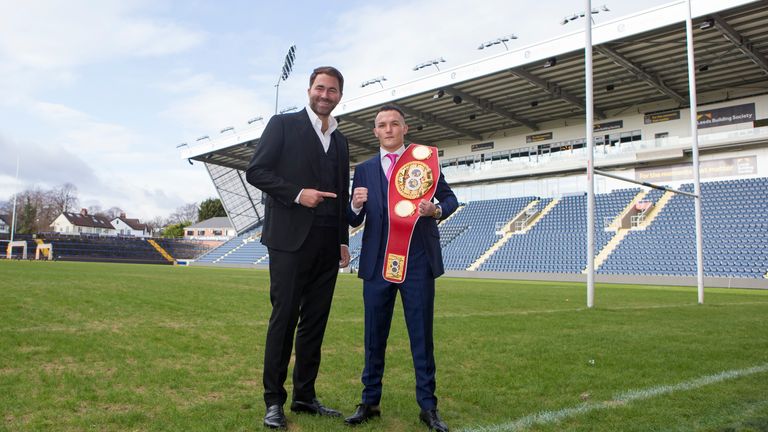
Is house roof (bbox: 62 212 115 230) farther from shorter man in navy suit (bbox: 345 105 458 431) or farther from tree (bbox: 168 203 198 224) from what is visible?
shorter man in navy suit (bbox: 345 105 458 431)

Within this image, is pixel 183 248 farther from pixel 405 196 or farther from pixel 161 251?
pixel 405 196

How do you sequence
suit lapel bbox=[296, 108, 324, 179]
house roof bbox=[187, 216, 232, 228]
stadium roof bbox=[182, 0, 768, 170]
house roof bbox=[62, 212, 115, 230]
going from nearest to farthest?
1. suit lapel bbox=[296, 108, 324, 179]
2. stadium roof bbox=[182, 0, 768, 170]
3. house roof bbox=[187, 216, 232, 228]
4. house roof bbox=[62, 212, 115, 230]

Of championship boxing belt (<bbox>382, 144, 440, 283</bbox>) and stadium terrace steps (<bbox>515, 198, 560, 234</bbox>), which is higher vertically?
stadium terrace steps (<bbox>515, 198, 560, 234</bbox>)

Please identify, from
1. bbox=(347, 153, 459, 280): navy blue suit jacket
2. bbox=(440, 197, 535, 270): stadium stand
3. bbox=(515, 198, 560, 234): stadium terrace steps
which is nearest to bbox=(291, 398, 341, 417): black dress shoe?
bbox=(347, 153, 459, 280): navy blue suit jacket

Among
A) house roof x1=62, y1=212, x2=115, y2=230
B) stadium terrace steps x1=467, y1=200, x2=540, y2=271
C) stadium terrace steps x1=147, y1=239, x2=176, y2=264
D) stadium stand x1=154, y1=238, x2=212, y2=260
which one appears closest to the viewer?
stadium terrace steps x1=467, y1=200, x2=540, y2=271

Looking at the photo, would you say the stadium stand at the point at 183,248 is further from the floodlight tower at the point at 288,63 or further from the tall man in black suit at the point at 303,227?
the tall man in black suit at the point at 303,227

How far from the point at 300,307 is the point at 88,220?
9764 centimetres

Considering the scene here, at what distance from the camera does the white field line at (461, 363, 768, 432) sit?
2.68 meters

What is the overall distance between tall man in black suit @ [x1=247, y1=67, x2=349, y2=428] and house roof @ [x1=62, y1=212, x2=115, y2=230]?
300 ft

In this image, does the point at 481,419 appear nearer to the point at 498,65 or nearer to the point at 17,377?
the point at 17,377

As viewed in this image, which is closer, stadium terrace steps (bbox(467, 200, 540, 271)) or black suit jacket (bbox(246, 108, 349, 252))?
black suit jacket (bbox(246, 108, 349, 252))

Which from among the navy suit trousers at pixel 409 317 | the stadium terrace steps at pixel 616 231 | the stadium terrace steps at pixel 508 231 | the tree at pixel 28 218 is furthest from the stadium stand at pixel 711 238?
the tree at pixel 28 218

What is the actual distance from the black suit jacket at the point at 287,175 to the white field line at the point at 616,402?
1415 millimetres

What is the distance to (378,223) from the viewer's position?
10.0 feet
